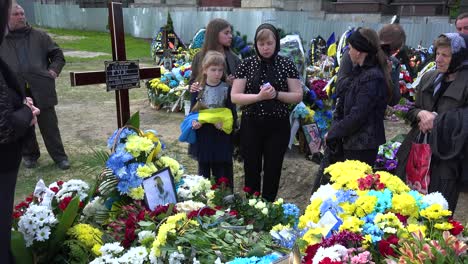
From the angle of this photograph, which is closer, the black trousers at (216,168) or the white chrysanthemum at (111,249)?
the white chrysanthemum at (111,249)

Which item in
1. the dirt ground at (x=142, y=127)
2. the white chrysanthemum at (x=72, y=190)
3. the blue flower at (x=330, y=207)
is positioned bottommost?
the dirt ground at (x=142, y=127)

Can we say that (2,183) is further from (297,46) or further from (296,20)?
(296,20)

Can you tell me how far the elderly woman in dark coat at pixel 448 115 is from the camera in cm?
284

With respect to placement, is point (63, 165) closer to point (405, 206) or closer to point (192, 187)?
point (192, 187)

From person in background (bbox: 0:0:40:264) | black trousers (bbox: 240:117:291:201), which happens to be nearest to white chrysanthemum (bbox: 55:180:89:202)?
person in background (bbox: 0:0:40:264)

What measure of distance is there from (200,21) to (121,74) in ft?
57.1

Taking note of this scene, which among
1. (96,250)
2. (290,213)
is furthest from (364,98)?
(96,250)

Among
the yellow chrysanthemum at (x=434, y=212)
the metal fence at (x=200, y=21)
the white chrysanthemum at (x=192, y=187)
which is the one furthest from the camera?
the metal fence at (x=200, y=21)

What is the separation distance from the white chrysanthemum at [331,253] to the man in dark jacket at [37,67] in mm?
3907

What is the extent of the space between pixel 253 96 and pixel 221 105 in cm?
49

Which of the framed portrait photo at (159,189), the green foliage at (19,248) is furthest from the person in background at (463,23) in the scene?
the green foliage at (19,248)

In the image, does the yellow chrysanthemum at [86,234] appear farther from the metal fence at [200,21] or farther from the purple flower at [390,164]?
the metal fence at [200,21]

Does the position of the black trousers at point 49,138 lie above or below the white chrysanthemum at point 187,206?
below

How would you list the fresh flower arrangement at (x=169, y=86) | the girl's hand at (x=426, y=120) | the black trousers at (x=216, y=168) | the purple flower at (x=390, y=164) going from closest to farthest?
the girl's hand at (x=426, y=120), the black trousers at (x=216, y=168), the purple flower at (x=390, y=164), the fresh flower arrangement at (x=169, y=86)
